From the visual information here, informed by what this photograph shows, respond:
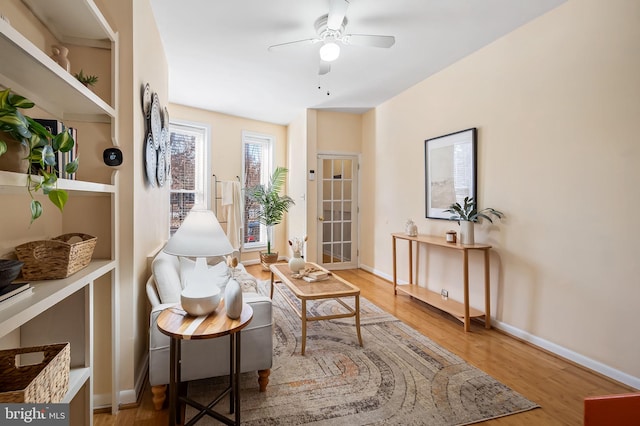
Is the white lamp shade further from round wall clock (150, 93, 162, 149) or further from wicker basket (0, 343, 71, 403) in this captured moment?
round wall clock (150, 93, 162, 149)

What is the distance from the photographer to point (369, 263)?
209 inches

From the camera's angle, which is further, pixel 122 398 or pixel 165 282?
pixel 165 282

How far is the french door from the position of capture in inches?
211

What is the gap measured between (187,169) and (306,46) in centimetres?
308

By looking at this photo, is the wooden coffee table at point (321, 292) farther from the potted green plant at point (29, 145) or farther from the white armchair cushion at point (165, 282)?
the potted green plant at point (29, 145)

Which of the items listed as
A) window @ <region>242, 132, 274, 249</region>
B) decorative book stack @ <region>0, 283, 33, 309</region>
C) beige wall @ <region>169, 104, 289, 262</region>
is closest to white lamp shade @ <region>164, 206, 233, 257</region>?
decorative book stack @ <region>0, 283, 33, 309</region>

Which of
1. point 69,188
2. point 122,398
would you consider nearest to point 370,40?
point 69,188

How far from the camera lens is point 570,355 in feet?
7.82

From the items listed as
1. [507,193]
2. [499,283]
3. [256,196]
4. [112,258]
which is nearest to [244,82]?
[256,196]

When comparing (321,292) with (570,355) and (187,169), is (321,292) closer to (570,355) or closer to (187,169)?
(570,355)

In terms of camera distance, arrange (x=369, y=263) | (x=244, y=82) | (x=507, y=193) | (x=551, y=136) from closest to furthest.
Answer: (x=551, y=136)
(x=507, y=193)
(x=244, y=82)
(x=369, y=263)

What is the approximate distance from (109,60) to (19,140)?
118cm

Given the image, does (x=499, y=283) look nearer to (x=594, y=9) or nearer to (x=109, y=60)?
(x=594, y=9)

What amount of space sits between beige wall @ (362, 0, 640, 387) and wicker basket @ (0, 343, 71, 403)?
3.19 meters
